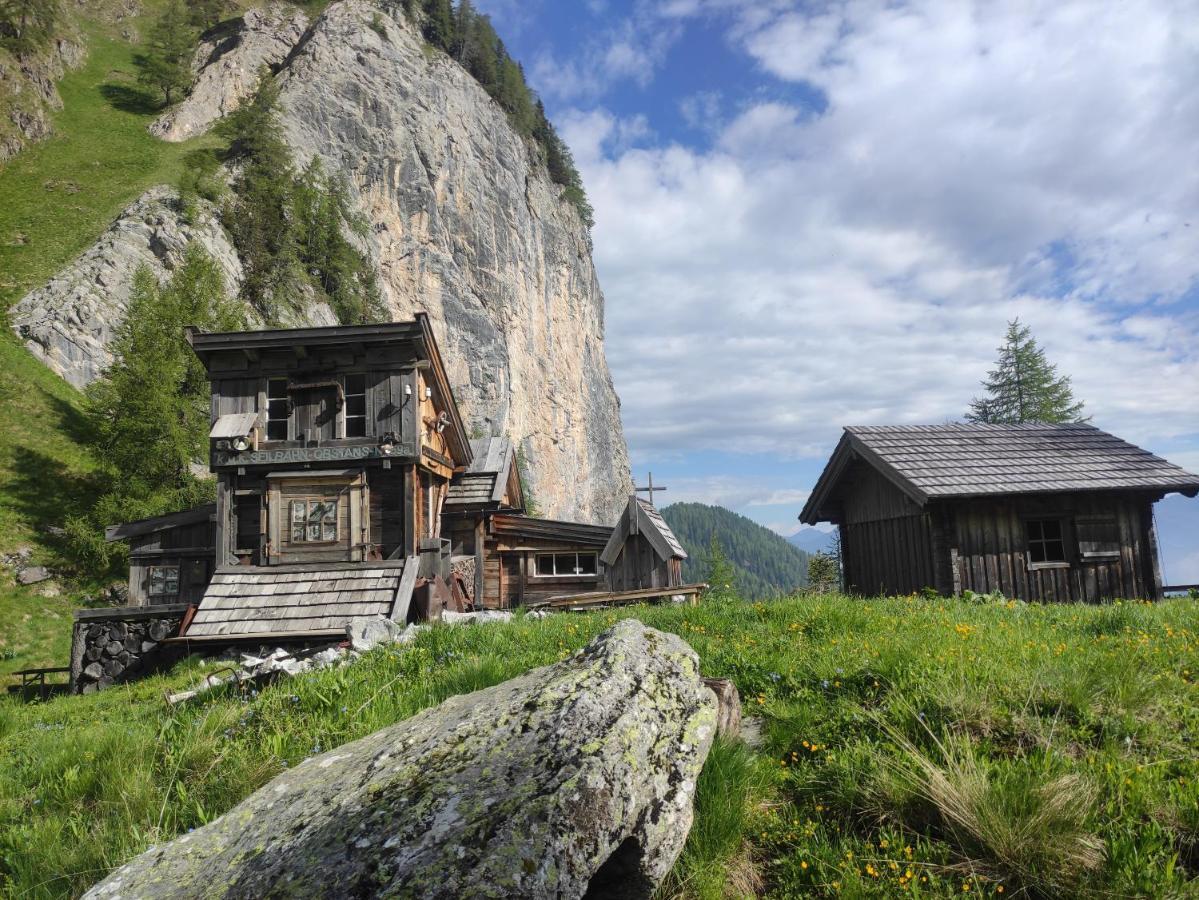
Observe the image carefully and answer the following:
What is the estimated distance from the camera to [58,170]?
4266 centimetres

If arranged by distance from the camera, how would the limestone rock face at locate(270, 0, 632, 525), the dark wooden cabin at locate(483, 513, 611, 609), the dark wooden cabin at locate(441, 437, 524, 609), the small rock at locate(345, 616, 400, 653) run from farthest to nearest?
the limestone rock face at locate(270, 0, 632, 525), the dark wooden cabin at locate(483, 513, 611, 609), the dark wooden cabin at locate(441, 437, 524, 609), the small rock at locate(345, 616, 400, 653)

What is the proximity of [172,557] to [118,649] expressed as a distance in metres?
7.29

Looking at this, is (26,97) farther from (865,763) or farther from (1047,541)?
(865,763)

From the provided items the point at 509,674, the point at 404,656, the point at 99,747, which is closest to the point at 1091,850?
the point at 509,674

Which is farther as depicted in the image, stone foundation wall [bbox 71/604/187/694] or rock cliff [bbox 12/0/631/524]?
rock cliff [bbox 12/0/631/524]

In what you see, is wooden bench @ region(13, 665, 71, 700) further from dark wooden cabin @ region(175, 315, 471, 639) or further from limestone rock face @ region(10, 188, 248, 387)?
limestone rock face @ region(10, 188, 248, 387)

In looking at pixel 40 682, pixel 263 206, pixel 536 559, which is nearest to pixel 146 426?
pixel 40 682

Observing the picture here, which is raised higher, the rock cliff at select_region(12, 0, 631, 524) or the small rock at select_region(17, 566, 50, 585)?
the rock cliff at select_region(12, 0, 631, 524)

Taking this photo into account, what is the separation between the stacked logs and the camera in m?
15.0

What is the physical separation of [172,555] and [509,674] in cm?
2020

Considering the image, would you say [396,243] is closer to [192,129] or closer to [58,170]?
[192,129]

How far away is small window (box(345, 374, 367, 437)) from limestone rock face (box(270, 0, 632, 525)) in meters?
39.4

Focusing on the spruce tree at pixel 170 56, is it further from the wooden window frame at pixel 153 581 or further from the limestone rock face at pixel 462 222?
the wooden window frame at pixel 153 581

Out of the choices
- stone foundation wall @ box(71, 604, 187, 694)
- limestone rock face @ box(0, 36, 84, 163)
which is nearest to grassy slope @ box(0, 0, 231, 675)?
limestone rock face @ box(0, 36, 84, 163)
